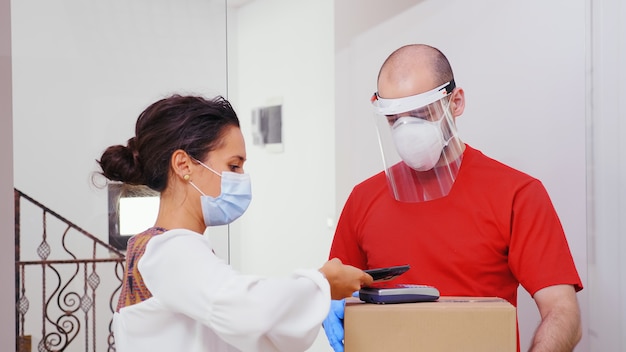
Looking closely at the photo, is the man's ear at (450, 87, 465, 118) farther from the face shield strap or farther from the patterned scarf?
the patterned scarf

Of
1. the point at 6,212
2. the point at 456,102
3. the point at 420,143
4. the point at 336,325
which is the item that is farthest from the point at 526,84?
the point at 6,212

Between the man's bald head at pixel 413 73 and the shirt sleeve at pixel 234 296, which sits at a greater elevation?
the man's bald head at pixel 413 73

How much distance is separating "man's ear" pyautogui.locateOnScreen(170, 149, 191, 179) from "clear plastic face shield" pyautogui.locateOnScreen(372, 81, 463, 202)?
1.65 feet

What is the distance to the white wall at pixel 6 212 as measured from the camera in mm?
2350

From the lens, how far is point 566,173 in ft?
7.32

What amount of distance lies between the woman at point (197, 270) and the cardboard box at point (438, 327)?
8 centimetres

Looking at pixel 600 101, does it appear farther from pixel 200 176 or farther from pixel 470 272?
pixel 200 176

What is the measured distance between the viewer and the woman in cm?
109

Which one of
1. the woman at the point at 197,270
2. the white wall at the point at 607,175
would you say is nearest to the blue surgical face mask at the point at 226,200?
the woman at the point at 197,270

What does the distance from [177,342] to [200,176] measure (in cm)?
31

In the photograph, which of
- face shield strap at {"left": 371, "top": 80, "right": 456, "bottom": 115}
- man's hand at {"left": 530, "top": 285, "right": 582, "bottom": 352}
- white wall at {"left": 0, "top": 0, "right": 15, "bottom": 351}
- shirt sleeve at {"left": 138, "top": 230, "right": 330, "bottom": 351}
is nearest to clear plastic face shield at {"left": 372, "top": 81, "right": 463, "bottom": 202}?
face shield strap at {"left": 371, "top": 80, "right": 456, "bottom": 115}

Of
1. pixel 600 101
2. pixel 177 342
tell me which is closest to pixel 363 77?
pixel 600 101

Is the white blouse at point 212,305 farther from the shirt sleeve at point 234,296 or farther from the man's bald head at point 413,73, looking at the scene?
the man's bald head at point 413,73

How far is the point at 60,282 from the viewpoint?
102 inches
